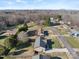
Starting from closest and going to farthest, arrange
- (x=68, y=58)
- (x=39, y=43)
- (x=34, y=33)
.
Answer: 1. (x=68, y=58)
2. (x=39, y=43)
3. (x=34, y=33)

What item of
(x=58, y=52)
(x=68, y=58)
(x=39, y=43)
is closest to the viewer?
(x=68, y=58)

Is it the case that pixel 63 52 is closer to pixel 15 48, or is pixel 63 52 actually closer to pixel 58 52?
pixel 58 52

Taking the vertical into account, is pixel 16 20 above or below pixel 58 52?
below

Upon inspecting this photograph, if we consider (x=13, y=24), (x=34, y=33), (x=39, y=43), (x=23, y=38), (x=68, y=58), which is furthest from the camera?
(x=13, y=24)

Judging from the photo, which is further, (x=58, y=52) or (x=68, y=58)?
(x=58, y=52)

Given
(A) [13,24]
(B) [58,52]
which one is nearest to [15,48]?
Result: (B) [58,52]

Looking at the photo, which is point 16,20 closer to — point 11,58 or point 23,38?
point 23,38

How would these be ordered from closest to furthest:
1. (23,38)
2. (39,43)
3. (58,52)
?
(58,52) < (39,43) < (23,38)

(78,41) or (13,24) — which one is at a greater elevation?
(78,41)

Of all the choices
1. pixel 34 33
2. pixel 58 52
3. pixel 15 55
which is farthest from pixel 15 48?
pixel 34 33
